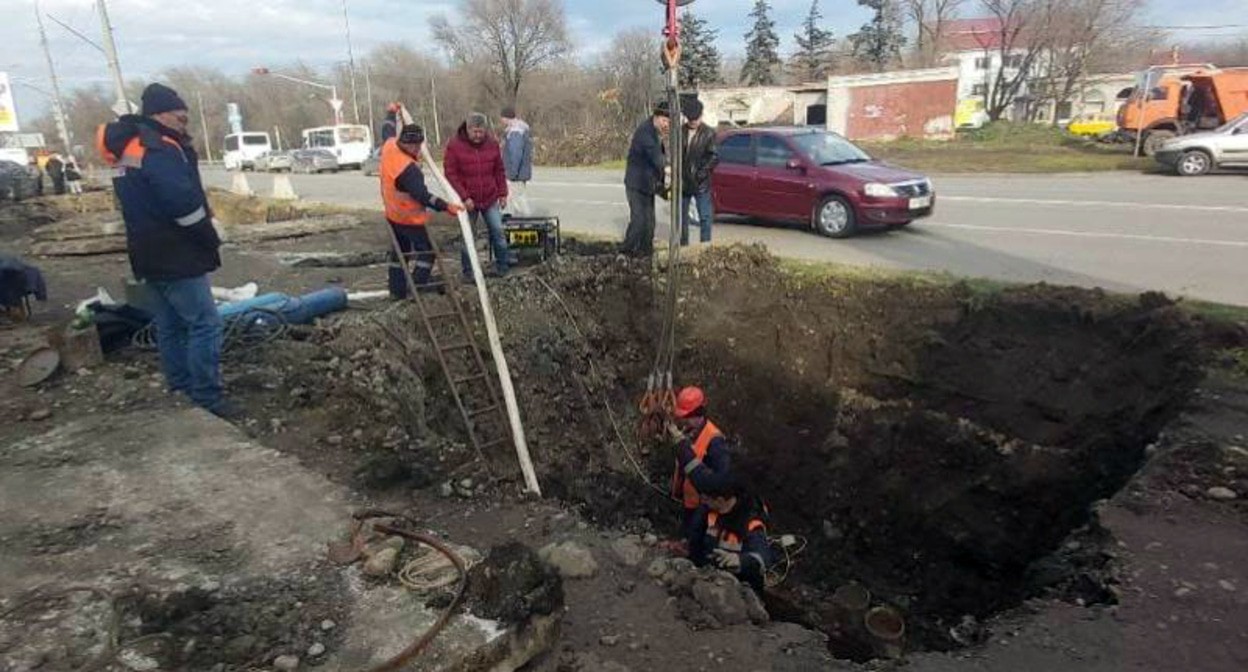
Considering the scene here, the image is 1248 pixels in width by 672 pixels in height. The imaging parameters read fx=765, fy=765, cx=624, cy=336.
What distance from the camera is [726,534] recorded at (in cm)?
541

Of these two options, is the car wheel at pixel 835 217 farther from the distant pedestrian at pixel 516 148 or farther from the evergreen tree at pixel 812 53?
the evergreen tree at pixel 812 53

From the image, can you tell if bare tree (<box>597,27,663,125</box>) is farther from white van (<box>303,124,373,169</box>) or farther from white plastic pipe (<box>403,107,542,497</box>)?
white plastic pipe (<box>403,107,542,497</box>)

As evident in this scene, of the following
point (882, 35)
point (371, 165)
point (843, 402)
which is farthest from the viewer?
point (882, 35)

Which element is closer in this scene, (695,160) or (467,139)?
(467,139)

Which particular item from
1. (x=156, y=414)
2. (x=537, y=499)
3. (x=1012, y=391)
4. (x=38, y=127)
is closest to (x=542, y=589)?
(x=537, y=499)

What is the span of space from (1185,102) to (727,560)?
25313 mm

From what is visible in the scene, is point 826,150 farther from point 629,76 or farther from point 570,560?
point 629,76

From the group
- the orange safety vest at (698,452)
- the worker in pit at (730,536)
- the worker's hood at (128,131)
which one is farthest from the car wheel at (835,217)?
the worker's hood at (128,131)

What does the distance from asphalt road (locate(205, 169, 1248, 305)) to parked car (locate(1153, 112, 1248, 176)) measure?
0.50m

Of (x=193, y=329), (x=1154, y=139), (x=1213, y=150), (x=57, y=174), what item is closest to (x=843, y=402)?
(x=193, y=329)

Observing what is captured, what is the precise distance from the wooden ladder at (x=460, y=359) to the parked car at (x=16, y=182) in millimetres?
23105

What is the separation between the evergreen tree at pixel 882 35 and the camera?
1938 inches

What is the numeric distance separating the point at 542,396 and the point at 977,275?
4.98 meters

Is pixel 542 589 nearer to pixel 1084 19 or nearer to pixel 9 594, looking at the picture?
pixel 9 594
